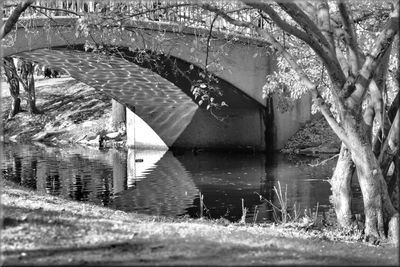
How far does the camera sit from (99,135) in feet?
108

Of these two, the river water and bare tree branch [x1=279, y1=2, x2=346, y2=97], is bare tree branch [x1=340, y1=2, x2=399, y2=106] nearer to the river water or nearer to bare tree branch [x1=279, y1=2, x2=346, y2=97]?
bare tree branch [x1=279, y1=2, x2=346, y2=97]

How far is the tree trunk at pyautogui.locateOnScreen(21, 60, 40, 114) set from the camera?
119 ft

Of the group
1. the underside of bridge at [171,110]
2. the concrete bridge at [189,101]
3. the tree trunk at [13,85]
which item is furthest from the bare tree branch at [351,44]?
the tree trunk at [13,85]

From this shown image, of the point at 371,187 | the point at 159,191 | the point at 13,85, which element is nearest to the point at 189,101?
the point at 159,191

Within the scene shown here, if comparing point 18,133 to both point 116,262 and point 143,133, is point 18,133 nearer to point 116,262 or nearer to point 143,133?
point 143,133

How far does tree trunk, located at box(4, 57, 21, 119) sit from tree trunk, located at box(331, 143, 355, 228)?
26290 mm

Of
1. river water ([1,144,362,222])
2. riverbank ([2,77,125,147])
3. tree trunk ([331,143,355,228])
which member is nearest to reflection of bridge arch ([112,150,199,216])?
river water ([1,144,362,222])

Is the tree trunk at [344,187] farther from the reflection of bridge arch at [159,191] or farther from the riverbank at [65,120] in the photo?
the riverbank at [65,120]

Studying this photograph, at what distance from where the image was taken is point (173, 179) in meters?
20.7

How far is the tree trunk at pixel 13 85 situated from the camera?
114ft

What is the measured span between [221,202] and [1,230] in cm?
1013

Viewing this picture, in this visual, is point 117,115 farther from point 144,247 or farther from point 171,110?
point 144,247

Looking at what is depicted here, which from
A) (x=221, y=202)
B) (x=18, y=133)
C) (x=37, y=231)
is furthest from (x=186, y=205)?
(x=18, y=133)

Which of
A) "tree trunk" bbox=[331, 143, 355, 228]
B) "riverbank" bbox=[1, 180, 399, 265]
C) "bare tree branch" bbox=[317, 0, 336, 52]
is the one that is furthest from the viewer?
"tree trunk" bbox=[331, 143, 355, 228]
